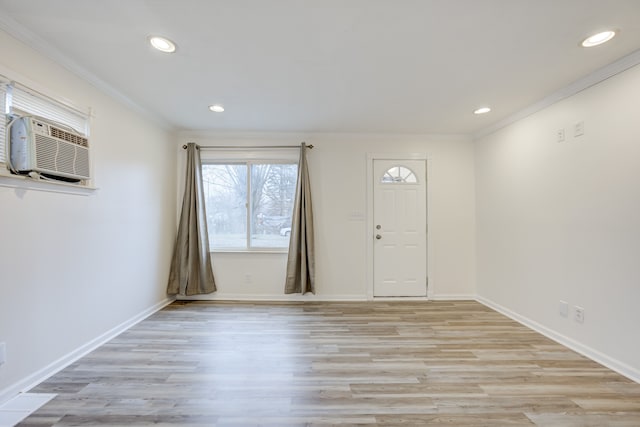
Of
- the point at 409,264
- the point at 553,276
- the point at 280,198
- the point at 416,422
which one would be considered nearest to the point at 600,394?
the point at 553,276

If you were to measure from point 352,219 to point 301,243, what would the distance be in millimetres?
819

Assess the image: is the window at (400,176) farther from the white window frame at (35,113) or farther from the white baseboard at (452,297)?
the white window frame at (35,113)

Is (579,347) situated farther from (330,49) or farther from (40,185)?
(40,185)

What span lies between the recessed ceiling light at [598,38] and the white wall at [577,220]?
1.55 feet

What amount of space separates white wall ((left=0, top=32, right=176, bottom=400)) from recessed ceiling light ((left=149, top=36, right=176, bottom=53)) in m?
0.85

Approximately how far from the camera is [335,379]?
2082 mm

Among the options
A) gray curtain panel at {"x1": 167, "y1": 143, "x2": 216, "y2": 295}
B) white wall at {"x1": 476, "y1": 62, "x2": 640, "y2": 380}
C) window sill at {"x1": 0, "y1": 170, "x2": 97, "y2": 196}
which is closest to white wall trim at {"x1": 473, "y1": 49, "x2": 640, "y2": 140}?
white wall at {"x1": 476, "y1": 62, "x2": 640, "y2": 380}

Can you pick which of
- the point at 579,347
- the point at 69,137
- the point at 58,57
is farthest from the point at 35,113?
the point at 579,347

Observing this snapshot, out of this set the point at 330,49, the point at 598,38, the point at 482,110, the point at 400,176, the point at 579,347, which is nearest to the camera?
the point at 598,38

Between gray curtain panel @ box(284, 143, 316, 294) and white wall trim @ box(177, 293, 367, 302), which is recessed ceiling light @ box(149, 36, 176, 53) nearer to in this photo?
gray curtain panel @ box(284, 143, 316, 294)

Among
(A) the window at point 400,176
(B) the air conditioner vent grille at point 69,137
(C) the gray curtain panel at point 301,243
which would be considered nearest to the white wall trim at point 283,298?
(C) the gray curtain panel at point 301,243

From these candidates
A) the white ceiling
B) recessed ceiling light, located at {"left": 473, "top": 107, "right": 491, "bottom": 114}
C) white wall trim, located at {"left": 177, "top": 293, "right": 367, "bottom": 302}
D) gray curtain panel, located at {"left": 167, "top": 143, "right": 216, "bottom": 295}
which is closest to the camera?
the white ceiling

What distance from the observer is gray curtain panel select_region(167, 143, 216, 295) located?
3830 millimetres

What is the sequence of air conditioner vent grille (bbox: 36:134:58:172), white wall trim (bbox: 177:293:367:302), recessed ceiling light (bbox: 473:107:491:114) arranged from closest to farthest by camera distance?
air conditioner vent grille (bbox: 36:134:58:172), recessed ceiling light (bbox: 473:107:491:114), white wall trim (bbox: 177:293:367:302)
